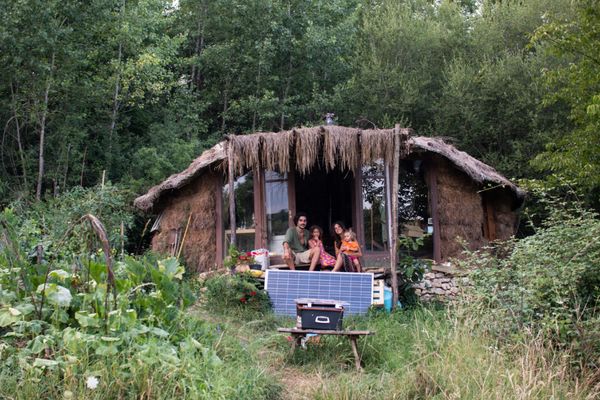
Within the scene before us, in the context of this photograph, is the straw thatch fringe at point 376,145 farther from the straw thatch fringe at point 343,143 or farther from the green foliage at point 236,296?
the green foliage at point 236,296

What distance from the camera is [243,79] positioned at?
17.7 m

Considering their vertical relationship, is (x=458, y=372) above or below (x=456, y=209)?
Answer: below

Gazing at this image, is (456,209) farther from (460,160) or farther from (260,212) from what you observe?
(260,212)

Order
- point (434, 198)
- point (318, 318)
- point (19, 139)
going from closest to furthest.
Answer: point (318, 318) < point (434, 198) < point (19, 139)

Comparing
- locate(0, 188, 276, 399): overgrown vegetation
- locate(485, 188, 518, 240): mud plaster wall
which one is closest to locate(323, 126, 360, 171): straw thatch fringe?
Answer: locate(485, 188, 518, 240): mud plaster wall

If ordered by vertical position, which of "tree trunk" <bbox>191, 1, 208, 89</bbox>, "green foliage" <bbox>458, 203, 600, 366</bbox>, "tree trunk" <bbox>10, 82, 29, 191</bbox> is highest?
"tree trunk" <bbox>191, 1, 208, 89</bbox>

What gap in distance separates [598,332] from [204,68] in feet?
47.1

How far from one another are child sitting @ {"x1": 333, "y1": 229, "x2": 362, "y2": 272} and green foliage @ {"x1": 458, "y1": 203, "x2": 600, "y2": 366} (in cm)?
296

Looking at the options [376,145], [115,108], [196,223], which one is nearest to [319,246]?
[376,145]

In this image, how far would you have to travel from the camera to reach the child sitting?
365 inches

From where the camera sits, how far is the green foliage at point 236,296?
8398mm

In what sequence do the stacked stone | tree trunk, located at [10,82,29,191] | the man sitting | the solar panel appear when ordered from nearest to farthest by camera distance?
the solar panel
the man sitting
the stacked stone
tree trunk, located at [10,82,29,191]

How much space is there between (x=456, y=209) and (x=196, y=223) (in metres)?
4.07

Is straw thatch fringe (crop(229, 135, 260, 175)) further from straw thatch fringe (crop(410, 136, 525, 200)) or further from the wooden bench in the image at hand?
the wooden bench
